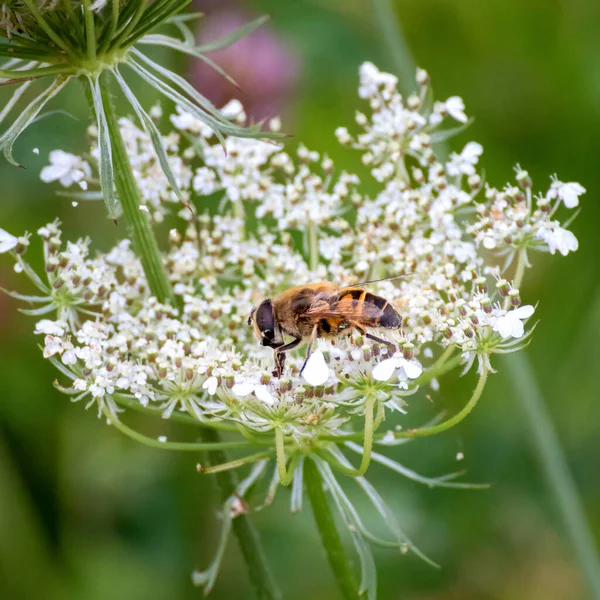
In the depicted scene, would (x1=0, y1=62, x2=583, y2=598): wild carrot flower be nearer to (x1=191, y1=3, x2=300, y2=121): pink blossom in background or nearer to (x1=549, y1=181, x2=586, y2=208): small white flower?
(x1=549, y1=181, x2=586, y2=208): small white flower

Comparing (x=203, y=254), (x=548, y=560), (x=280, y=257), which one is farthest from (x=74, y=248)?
(x=548, y=560)

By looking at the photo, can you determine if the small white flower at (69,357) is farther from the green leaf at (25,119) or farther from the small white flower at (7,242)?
the green leaf at (25,119)

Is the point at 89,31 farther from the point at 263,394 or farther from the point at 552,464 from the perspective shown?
the point at 552,464

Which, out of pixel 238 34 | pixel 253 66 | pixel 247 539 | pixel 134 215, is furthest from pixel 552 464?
pixel 253 66

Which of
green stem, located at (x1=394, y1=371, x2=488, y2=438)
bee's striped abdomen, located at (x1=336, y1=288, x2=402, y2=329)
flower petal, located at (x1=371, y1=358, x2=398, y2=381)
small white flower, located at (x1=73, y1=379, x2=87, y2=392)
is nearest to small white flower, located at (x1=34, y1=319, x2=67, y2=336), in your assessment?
small white flower, located at (x1=73, y1=379, x2=87, y2=392)

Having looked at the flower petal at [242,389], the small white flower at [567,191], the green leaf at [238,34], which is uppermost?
the green leaf at [238,34]

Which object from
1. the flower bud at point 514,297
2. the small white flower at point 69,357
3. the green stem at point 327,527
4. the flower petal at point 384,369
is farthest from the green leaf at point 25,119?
the flower bud at point 514,297

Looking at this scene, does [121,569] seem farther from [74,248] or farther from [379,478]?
[74,248]
